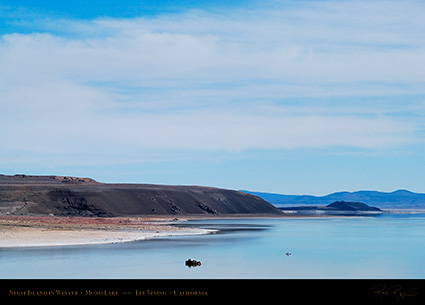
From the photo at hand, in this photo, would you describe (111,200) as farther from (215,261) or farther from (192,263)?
(192,263)

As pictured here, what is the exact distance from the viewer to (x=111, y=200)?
143 m

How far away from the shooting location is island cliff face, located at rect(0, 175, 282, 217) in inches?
5064

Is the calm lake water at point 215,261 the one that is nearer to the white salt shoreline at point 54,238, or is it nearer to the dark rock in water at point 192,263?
the dark rock in water at point 192,263

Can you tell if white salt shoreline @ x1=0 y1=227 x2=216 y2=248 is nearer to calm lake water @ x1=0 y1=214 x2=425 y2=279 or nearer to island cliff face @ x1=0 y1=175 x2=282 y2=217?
calm lake water @ x1=0 y1=214 x2=425 y2=279
